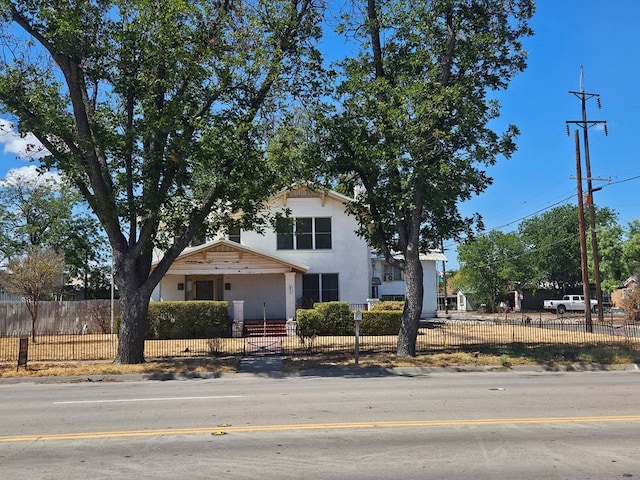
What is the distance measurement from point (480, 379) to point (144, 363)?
30.6ft

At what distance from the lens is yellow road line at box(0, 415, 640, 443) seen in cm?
762

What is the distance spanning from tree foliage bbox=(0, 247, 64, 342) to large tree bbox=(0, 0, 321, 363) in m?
→ 10.2

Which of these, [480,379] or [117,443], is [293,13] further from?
[117,443]

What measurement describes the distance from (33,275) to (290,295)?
1125cm

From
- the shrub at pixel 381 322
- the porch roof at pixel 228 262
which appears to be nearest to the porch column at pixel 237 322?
the porch roof at pixel 228 262

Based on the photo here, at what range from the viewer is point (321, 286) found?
1182 inches

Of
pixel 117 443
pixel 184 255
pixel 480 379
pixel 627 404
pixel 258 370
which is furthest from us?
pixel 184 255

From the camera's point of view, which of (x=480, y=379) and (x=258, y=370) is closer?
(x=480, y=379)

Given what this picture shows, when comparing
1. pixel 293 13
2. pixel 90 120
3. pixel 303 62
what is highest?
pixel 293 13

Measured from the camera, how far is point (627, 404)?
9695mm

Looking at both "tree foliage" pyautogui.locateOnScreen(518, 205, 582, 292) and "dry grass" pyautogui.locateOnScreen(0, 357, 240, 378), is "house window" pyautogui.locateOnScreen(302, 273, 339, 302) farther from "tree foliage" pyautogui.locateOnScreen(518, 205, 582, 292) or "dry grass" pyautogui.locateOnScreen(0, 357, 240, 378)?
"tree foliage" pyautogui.locateOnScreen(518, 205, 582, 292)

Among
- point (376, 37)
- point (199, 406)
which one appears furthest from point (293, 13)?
point (199, 406)

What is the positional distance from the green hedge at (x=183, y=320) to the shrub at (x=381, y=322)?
6.25m

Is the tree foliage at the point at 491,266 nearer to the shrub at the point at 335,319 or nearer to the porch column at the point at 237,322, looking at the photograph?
the shrub at the point at 335,319
